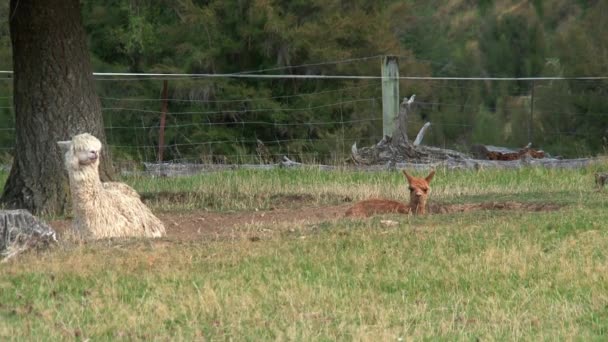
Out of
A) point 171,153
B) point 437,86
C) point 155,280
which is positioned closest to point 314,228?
point 155,280

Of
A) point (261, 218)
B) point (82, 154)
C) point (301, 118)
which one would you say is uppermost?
point (82, 154)

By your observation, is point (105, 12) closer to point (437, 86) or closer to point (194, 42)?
point (194, 42)

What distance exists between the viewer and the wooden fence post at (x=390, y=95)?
18.3 meters

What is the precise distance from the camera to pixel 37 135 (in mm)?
12836

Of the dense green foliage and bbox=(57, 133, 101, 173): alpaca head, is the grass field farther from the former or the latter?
the dense green foliage

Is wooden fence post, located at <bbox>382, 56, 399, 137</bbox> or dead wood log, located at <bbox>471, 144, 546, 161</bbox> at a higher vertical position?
wooden fence post, located at <bbox>382, 56, 399, 137</bbox>

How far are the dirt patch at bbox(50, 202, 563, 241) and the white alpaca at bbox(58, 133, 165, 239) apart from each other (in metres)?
0.37

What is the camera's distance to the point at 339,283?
8.23m

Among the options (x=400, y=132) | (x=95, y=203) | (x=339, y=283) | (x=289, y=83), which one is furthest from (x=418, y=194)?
(x=289, y=83)

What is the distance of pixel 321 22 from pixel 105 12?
552 cm

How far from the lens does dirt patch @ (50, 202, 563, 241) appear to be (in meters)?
11.0

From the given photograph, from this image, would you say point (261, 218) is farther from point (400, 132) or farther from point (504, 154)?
point (504, 154)

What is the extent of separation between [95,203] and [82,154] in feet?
1.60

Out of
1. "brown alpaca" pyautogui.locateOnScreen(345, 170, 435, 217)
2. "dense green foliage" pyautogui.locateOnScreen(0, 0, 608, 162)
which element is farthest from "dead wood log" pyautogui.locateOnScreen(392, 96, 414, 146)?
"dense green foliage" pyautogui.locateOnScreen(0, 0, 608, 162)
